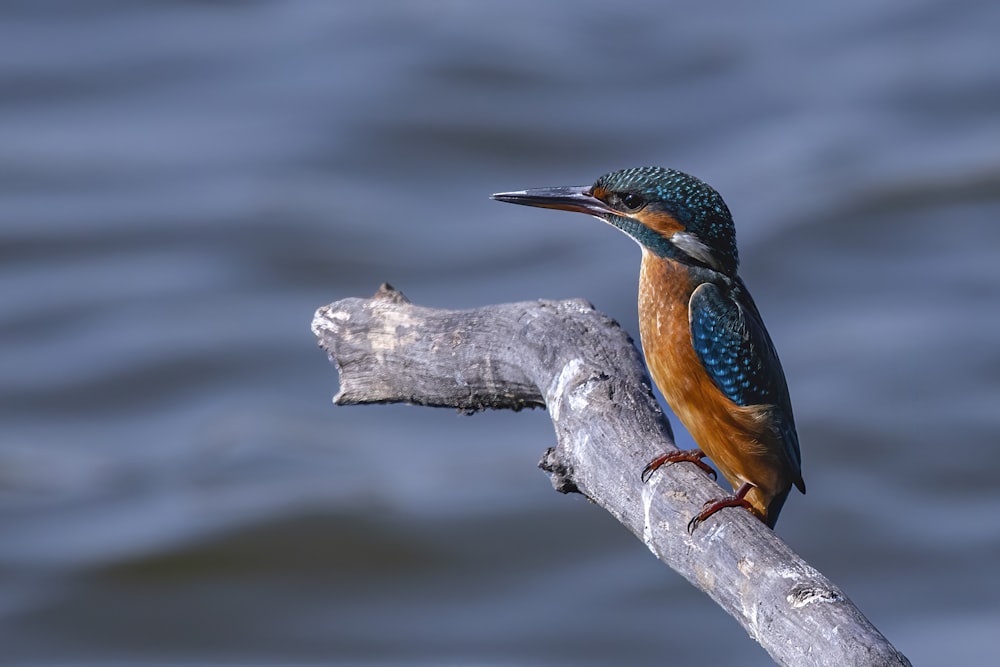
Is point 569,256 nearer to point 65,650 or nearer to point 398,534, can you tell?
point 398,534

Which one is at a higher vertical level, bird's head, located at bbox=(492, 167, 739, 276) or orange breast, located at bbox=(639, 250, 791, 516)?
bird's head, located at bbox=(492, 167, 739, 276)

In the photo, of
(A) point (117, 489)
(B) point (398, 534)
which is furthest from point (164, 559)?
(B) point (398, 534)

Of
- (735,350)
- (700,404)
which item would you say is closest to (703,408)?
(700,404)

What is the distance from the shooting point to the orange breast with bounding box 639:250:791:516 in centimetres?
292

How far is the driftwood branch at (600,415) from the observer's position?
2.12m

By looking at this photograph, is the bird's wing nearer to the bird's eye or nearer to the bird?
the bird

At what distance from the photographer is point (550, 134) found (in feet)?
30.2

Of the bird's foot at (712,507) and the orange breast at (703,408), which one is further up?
the orange breast at (703,408)

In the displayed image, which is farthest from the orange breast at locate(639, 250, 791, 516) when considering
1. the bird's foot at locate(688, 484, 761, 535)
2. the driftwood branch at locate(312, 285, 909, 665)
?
the bird's foot at locate(688, 484, 761, 535)

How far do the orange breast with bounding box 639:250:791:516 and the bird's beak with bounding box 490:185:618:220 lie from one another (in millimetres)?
215

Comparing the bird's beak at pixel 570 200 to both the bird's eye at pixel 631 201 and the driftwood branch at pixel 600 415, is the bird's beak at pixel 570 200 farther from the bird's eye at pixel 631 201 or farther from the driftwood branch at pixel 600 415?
the driftwood branch at pixel 600 415

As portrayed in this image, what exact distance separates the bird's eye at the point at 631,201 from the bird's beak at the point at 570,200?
0.03 metres

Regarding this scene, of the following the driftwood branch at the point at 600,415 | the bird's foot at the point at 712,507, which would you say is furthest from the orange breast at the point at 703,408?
the bird's foot at the point at 712,507

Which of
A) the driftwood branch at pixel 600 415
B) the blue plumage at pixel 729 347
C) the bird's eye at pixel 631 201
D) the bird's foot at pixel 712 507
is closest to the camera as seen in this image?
the driftwood branch at pixel 600 415
